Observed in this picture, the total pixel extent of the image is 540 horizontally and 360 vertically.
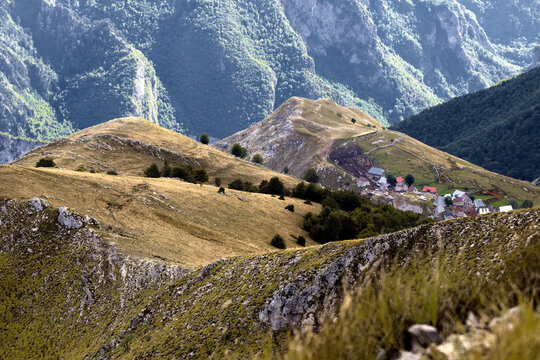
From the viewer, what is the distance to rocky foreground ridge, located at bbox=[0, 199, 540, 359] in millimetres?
22594

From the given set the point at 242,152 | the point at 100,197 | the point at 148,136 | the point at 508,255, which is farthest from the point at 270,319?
the point at 242,152

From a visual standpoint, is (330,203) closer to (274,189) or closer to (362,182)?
(274,189)

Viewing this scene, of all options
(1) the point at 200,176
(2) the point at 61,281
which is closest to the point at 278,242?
(2) the point at 61,281

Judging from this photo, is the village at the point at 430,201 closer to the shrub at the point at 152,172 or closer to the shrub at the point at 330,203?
the shrub at the point at 330,203

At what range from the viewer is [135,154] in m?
125

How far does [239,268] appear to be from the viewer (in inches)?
1353

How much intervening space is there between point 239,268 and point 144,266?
13.2m

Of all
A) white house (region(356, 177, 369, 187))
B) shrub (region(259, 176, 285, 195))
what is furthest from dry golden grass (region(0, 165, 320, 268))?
white house (region(356, 177, 369, 187))

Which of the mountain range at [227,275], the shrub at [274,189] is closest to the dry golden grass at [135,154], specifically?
the shrub at [274,189]

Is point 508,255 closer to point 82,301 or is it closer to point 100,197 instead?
point 82,301

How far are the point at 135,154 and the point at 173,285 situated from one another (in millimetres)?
92518

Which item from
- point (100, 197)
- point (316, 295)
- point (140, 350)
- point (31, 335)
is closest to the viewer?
point (316, 295)

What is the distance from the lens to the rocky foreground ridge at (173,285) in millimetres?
22594

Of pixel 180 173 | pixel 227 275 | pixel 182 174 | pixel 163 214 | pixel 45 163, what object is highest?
pixel 45 163
